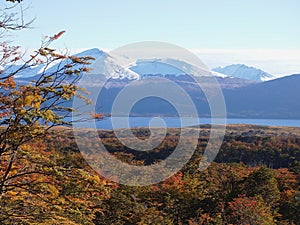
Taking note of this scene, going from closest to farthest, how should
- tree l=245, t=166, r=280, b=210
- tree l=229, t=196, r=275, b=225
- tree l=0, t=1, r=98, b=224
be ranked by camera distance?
tree l=0, t=1, r=98, b=224 → tree l=229, t=196, r=275, b=225 → tree l=245, t=166, r=280, b=210

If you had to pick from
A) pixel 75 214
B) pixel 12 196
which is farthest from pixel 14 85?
pixel 75 214

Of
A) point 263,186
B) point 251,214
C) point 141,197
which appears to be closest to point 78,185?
point 251,214

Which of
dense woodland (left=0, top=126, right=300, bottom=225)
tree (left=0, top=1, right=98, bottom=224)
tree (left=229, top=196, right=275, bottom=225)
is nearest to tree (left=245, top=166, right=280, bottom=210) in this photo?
dense woodland (left=0, top=126, right=300, bottom=225)

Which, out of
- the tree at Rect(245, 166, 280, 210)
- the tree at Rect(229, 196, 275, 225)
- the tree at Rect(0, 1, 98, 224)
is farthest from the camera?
the tree at Rect(245, 166, 280, 210)

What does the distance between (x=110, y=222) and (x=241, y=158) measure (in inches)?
1966

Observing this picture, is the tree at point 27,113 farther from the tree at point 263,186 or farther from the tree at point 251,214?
the tree at point 263,186

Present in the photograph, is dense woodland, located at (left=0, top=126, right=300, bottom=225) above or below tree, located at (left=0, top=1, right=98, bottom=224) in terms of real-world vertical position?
below

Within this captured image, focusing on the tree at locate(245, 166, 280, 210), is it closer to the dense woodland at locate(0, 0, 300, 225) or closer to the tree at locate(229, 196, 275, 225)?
the dense woodland at locate(0, 0, 300, 225)

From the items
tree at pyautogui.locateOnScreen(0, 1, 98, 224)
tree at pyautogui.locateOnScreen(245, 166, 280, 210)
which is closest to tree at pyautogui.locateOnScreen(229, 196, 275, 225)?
tree at pyautogui.locateOnScreen(245, 166, 280, 210)

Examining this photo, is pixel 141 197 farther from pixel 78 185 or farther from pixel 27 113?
pixel 27 113

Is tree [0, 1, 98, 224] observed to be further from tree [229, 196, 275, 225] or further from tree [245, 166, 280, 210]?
tree [245, 166, 280, 210]

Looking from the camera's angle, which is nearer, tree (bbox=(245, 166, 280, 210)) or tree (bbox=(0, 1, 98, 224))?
tree (bbox=(0, 1, 98, 224))

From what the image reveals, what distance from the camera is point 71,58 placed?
409 inches

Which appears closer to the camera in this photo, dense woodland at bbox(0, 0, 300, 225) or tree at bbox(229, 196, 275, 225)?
dense woodland at bbox(0, 0, 300, 225)
